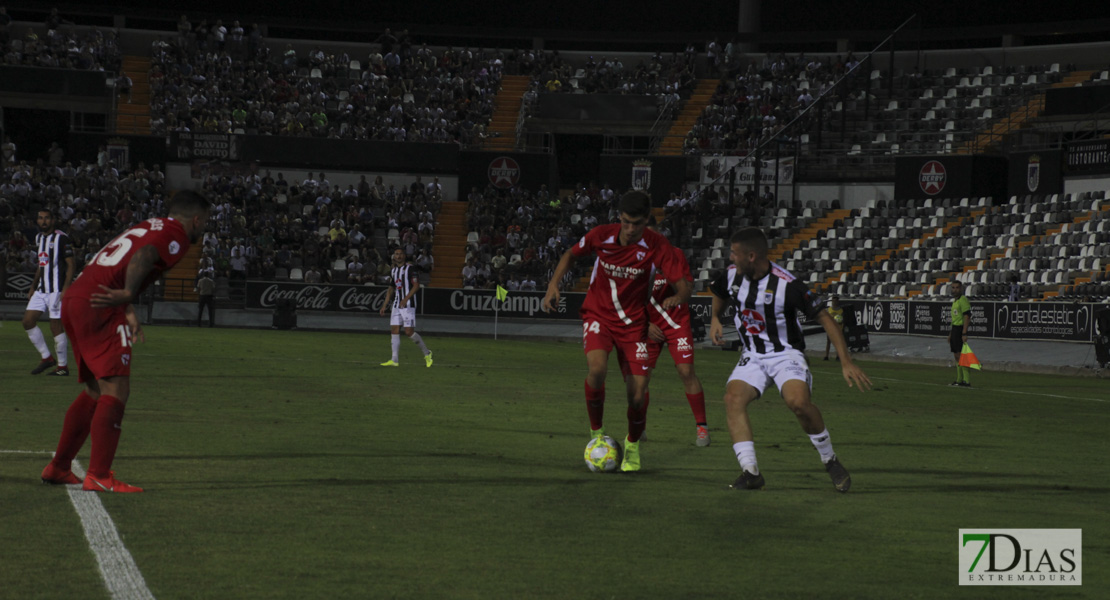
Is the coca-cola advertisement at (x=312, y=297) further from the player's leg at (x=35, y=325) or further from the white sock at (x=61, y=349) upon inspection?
the white sock at (x=61, y=349)

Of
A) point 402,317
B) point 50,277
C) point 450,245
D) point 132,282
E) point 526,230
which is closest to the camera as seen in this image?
point 132,282

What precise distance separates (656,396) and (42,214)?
9318 millimetres

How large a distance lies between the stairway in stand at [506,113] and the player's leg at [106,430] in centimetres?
4990

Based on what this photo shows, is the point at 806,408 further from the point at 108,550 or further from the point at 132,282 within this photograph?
the point at 108,550

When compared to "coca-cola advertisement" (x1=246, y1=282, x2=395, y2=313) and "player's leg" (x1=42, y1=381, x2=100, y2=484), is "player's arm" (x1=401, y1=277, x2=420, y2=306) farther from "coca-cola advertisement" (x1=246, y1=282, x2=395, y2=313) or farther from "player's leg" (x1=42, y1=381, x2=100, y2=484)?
"coca-cola advertisement" (x1=246, y1=282, x2=395, y2=313)

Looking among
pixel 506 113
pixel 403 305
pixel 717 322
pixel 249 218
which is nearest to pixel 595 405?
pixel 717 322

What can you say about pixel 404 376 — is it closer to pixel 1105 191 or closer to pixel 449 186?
pixel 1105 191

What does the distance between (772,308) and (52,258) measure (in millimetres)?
12793

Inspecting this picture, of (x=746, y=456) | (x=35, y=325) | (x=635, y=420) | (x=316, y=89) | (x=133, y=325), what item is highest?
(x=316, y=89)

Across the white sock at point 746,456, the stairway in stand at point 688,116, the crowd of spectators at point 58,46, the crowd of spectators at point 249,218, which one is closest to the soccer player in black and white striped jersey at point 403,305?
the white sock at point 746,456

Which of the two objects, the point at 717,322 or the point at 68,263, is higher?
the point at 68,263

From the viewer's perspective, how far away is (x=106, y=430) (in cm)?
813

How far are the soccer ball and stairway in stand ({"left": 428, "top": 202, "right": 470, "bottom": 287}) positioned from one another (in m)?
39.9

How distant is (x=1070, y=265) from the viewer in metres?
36.5
